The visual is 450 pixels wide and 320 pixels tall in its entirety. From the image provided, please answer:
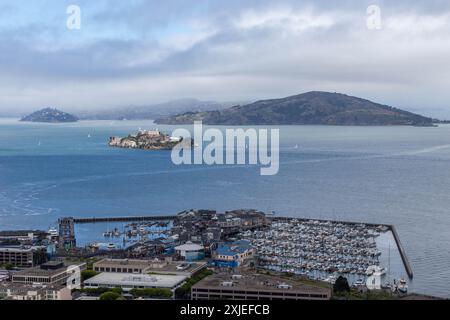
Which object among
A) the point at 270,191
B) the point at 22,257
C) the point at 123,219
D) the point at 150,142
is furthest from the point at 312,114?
the point at 22,257

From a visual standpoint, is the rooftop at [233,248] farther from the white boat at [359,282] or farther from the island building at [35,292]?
the island building at [35,292]

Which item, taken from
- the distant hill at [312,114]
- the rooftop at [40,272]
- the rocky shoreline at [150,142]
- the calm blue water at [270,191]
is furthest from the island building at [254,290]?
the distant hill at [312,114]

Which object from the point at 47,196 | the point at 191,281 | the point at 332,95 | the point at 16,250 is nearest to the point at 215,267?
the point at 191,281

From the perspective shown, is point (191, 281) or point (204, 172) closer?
point (191, 281)

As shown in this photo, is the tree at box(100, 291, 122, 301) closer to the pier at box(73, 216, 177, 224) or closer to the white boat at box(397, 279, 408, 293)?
the white boat at box(397, 279, 408, 293)

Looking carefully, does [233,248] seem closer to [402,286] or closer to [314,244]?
[314,244]
